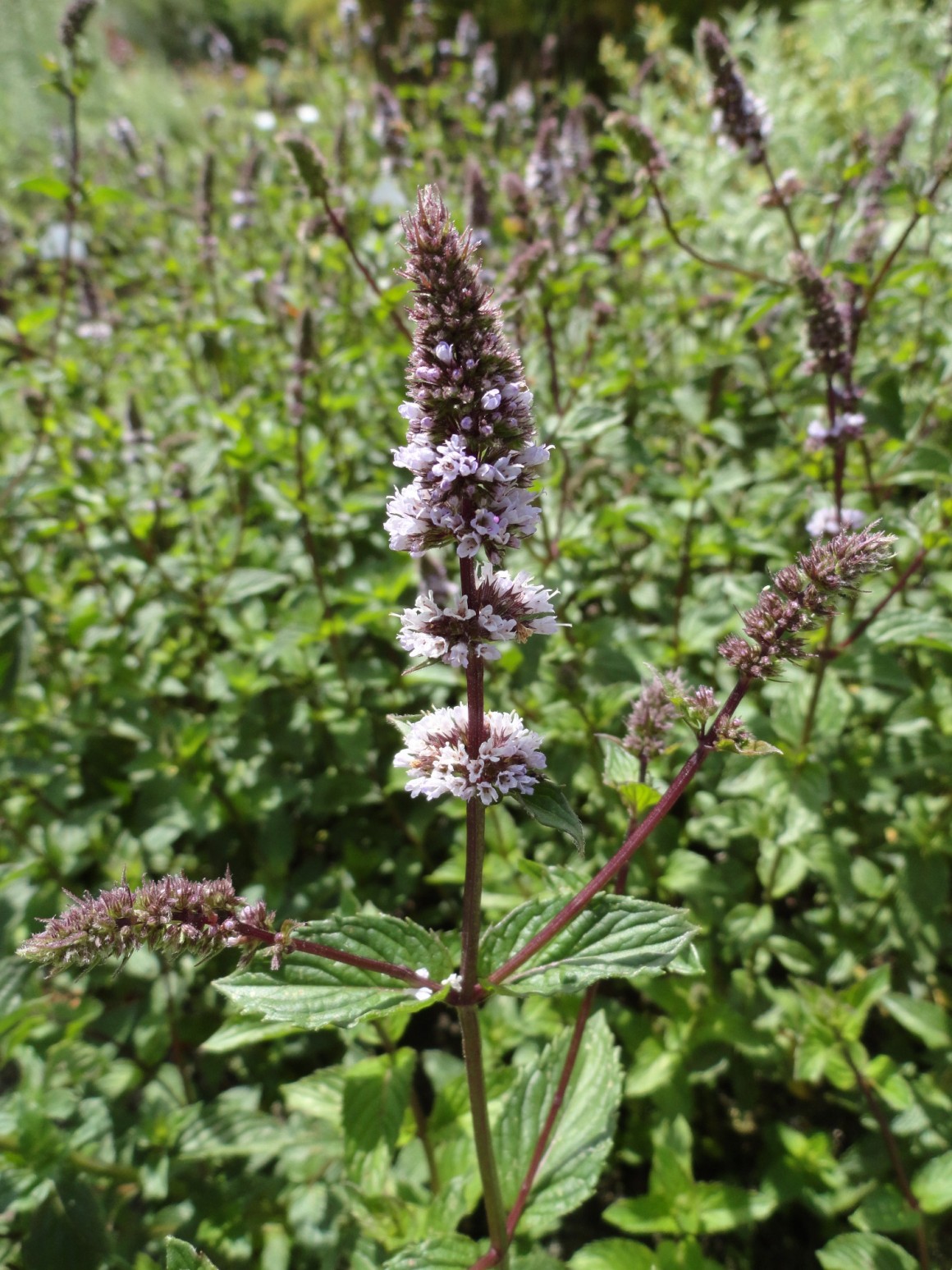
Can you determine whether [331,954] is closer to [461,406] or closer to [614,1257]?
[461,406]

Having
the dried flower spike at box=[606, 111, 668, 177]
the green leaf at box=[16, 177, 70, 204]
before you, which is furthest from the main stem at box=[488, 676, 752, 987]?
the green leaf at box=[16, 177, 70, 204]

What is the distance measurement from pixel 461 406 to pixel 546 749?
2.39m

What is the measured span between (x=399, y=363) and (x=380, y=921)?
4.17 meters

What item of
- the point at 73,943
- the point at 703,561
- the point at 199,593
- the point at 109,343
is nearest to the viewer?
the point at 73,943

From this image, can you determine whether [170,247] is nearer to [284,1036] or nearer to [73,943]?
[284,1036]

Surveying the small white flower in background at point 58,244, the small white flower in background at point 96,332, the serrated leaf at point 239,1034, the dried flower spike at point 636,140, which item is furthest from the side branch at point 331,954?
the small white flower in background at point 58,244

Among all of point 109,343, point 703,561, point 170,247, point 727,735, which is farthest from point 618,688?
point 170,247

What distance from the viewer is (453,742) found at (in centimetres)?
150

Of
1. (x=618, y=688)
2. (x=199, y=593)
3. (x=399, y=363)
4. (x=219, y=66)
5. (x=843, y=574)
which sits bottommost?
(x=843, y=574)

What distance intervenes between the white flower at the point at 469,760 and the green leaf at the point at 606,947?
36 cm

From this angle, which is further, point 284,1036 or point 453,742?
point 284,1036

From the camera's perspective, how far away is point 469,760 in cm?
144

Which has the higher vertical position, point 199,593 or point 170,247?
point 170,247

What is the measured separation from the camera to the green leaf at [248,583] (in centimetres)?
367
